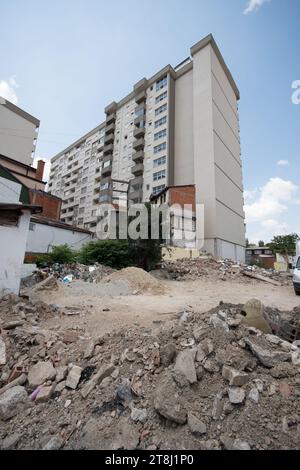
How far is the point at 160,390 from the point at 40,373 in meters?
1.81

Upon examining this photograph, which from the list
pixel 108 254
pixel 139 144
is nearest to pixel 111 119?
pixel 139 144

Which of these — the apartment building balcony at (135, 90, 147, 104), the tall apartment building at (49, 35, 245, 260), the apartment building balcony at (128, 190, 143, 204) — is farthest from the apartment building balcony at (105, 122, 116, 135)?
the apartment building balcony at (128, 190, 143, 204)

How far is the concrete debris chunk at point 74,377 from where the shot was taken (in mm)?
2883

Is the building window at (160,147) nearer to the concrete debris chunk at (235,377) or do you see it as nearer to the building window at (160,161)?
the building window at (160,161)

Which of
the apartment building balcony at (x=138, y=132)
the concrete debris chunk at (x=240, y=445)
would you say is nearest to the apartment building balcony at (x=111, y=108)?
the apartment building balcony at (x=138, y=132)

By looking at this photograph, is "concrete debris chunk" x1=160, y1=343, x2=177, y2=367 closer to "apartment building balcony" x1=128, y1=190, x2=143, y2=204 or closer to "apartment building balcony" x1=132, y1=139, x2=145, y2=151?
"apartment building balcony" x1=128, y1=190, x2=143, y2=204

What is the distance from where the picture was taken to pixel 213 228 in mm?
27250

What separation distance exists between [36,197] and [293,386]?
27827mm

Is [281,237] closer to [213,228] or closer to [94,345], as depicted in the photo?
[213,228]

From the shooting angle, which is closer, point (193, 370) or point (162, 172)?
point (193, 370)

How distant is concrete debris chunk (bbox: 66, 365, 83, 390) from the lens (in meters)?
2.88

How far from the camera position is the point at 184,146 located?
3475 cm

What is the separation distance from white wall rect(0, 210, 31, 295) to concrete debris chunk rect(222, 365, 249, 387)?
6.75 meters
